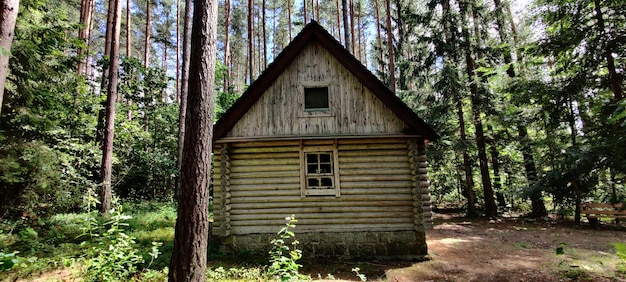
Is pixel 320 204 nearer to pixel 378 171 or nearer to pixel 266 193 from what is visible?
pixel 266 193

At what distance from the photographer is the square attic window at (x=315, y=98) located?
907 centimetres

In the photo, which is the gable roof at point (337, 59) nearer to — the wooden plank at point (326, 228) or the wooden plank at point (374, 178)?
the wooden plank at point (374, 178)

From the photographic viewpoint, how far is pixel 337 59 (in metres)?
9.04

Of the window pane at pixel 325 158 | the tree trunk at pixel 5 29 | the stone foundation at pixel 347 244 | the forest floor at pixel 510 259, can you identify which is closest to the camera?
the tree trunk at pixel 5 29

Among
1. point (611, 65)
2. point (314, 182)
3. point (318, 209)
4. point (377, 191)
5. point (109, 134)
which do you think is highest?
point (611, 65)

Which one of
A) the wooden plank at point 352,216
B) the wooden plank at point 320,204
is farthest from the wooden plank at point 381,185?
the wooden plank at point 352,216

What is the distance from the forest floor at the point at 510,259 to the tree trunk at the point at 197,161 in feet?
12.9

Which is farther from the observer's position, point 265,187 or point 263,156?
point 263,156

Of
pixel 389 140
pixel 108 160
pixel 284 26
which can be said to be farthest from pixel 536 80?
pixel 284 26

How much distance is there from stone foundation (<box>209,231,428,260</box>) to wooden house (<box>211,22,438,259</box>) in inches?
1.2

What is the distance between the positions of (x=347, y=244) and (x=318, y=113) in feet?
13.6

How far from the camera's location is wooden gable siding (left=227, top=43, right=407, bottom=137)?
8742mm

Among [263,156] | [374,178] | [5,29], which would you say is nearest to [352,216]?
[374,178]

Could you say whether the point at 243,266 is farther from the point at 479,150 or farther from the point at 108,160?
the point at 479,150
